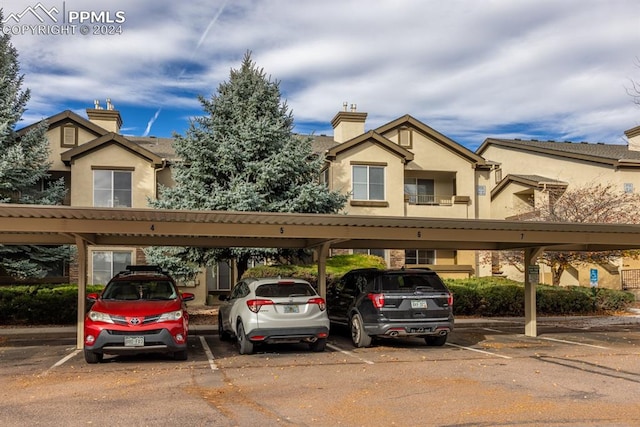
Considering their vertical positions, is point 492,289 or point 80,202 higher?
point 80,202

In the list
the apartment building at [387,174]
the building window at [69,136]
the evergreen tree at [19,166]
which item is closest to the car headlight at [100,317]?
the evergreen tree at [19,166]

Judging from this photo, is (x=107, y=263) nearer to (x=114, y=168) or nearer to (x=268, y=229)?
(x=114, y=168)

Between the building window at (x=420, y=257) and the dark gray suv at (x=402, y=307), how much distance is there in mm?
16013

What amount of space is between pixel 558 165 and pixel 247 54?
18053 mm

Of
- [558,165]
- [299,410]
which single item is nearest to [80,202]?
[299,410]

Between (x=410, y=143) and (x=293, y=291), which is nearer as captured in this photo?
(x=293, y=291)

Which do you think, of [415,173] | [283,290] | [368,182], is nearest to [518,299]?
[368,182]

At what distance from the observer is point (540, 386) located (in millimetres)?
8812

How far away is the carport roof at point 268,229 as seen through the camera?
11586 millimetres

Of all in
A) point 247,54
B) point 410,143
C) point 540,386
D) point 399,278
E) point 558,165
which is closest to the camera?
point 540,386

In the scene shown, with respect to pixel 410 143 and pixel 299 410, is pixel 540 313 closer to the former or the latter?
pixel 410 143

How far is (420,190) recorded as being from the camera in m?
30.5

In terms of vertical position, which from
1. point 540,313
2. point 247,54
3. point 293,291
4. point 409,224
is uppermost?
point 247,54

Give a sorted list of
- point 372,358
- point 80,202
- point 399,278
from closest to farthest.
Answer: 1. point 372,358
2. point 399,278
3. point 80,202
